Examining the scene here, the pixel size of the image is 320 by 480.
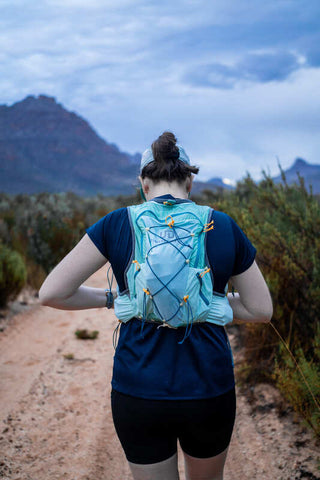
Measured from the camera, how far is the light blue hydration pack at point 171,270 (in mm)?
1341

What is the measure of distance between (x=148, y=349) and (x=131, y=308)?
15cm

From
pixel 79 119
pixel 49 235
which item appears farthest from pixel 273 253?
pixel 79 119

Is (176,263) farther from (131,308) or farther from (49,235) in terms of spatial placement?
(49,235)

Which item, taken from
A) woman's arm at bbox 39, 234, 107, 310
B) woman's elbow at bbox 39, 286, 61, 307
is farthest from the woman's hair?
woman's elbow at bbox 39, 286, 61, 307

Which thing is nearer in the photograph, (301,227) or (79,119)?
(301,227)

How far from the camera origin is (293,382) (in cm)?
283

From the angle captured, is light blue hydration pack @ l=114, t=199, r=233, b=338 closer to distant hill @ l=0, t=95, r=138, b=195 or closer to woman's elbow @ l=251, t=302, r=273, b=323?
woman's elbow @ l=251, t=302, r=273, b=323

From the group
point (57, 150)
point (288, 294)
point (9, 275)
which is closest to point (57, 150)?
point (57, 150)

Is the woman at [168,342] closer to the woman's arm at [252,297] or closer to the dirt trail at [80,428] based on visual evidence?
the woman's arm at [252,297]

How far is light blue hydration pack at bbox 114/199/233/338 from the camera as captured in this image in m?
1.34

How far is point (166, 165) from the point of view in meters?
1.51

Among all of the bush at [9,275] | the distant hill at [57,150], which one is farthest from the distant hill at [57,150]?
the bush at [9,275]

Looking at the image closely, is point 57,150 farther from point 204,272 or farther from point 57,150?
point 204,272

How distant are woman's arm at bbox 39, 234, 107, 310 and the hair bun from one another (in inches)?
15.0
